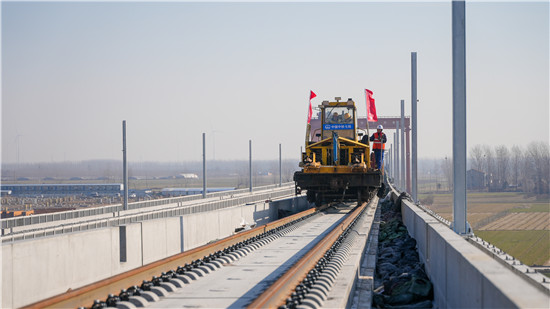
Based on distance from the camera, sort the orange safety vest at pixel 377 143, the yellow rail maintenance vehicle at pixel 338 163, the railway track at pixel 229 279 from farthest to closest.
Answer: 1. the orange safety vest at pixel 377 143
2. the yellow rail maintenance vehicle at pixel 338 163
3. the railway track at pixel 229 279

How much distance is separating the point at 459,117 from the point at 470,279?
5.49 metres

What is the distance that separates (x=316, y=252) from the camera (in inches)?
480

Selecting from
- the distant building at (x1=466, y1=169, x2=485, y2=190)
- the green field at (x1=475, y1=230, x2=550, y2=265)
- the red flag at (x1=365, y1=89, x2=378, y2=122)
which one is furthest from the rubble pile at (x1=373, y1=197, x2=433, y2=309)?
the distant building at (x1=466, y1=169, x2=485, y2=190)

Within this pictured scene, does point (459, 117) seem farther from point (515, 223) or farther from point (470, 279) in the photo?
point (515, 223)

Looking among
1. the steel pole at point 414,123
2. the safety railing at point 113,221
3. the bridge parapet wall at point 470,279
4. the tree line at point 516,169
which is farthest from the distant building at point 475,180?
the bridge parapet wall at point 470,279

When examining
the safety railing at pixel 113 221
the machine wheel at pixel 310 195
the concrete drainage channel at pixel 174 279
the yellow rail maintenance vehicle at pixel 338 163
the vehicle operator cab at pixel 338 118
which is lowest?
the concrete drainage channel at pixel 174 279

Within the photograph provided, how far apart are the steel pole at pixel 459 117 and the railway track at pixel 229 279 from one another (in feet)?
6.81

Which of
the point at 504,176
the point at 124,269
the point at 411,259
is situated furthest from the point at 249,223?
the point at 504,176

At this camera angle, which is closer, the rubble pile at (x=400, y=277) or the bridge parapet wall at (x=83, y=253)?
the bridge parapet wall at (x=83, y=253)

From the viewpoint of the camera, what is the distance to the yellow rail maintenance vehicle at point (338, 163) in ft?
94.8

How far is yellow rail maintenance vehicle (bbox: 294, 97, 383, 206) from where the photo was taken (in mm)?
28906

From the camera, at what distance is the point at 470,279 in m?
7.58

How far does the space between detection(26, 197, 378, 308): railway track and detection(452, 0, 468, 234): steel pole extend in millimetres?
2075

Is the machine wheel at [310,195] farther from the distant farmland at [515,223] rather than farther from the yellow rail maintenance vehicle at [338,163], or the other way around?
the distant farmland at [515,223]
